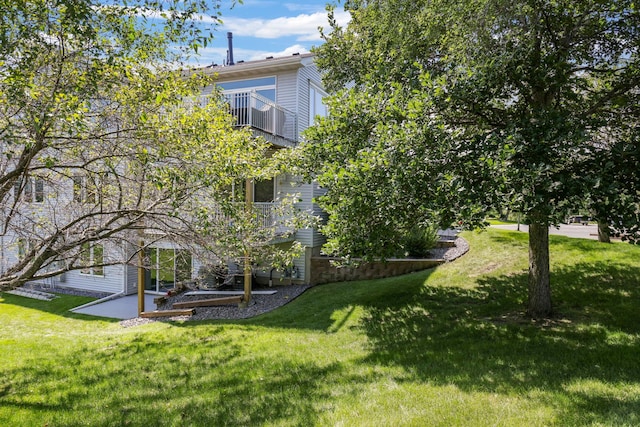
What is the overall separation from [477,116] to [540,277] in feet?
10.3

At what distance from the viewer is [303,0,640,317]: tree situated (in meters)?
4.97

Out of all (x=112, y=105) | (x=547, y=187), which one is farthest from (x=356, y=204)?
(x=112, y=105)

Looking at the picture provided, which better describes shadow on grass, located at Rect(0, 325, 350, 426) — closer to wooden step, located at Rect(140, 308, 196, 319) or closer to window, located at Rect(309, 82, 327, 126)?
wooden step, located at Rect(140, 308, 196, 319)

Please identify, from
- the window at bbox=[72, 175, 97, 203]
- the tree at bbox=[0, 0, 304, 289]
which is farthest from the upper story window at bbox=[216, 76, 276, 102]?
the window at bbox=[72, 175, 97, 203]

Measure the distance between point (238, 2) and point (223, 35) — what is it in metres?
0.56

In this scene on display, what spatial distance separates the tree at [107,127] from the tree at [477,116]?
2.02m

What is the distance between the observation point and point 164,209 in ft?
20.7

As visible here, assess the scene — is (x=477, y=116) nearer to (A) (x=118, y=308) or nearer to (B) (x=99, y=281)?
(A) (x=118, y=308)

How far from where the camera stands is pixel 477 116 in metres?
7.21

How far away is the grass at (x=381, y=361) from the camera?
157 inches

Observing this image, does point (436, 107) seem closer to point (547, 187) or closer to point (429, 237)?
point (547, 187)

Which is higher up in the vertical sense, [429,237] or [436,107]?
[436,107]

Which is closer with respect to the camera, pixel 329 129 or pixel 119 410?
pixel 119 410

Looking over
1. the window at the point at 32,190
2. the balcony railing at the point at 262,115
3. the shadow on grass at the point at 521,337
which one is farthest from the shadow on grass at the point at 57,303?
the shadow on grass at the point at 521,337
